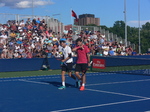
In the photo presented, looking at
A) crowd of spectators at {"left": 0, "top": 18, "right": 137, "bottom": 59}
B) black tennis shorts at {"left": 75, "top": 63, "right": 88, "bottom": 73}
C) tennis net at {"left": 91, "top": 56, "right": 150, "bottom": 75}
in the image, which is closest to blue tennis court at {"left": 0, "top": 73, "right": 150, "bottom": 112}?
black tennis shorts at {"left": 75, "top": 63, "right": 88, "bottom": 73}

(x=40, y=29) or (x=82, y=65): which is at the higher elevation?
(x=40, y=29)

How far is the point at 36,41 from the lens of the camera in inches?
1107

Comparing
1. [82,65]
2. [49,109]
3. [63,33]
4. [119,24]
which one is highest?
[119,24]

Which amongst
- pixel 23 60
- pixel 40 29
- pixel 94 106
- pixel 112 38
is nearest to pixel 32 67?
pixel 23 60

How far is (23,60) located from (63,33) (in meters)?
11.7

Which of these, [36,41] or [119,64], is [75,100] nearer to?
[119,64]

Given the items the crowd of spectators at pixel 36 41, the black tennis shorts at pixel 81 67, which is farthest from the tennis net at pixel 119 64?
the black tennis shorts at pixel 81 67

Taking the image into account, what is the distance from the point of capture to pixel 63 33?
34.2 meters

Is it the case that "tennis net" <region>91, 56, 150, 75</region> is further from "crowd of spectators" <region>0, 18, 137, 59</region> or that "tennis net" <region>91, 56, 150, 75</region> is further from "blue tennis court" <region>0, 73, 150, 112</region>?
"blue tennis court" <region>0, 73, 150, 112</region>

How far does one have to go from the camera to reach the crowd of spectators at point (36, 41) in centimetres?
2498

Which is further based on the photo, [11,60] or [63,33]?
[63,33]

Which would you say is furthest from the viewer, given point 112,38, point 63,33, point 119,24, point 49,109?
point 119,24

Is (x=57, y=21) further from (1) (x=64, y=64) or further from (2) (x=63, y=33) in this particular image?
(1) (x=64, y=64)

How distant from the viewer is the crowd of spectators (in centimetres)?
2498
